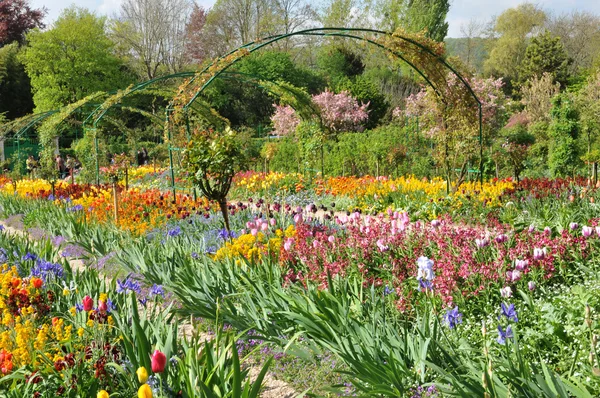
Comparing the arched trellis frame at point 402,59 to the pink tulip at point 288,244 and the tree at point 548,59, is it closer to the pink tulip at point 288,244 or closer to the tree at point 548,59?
the pink tulip at point 288,244

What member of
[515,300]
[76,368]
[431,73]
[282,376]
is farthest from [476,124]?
[76,368]

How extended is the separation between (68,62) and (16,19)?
9369 mm

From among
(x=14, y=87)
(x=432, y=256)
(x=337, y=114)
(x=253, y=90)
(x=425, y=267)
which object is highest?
(x=14, y=87)

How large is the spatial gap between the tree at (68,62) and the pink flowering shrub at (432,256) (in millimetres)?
25871

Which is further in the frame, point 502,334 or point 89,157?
point 89,157

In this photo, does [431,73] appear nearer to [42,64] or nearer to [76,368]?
[76,368]

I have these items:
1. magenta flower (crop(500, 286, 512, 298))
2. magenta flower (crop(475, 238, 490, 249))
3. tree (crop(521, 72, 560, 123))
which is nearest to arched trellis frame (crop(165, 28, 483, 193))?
magenta flower (crop(475, 238, 490, 249))

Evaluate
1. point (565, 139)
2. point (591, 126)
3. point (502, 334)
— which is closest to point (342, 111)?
point (591, 126)

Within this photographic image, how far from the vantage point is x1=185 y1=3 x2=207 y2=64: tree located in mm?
35406

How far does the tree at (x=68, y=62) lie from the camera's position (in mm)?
27188

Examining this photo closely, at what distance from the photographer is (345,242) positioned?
4.74 metres

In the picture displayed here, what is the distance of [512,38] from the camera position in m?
38.5

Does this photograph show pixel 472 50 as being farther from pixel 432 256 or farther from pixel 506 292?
pixel 506 292

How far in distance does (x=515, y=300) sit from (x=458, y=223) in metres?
3.66
